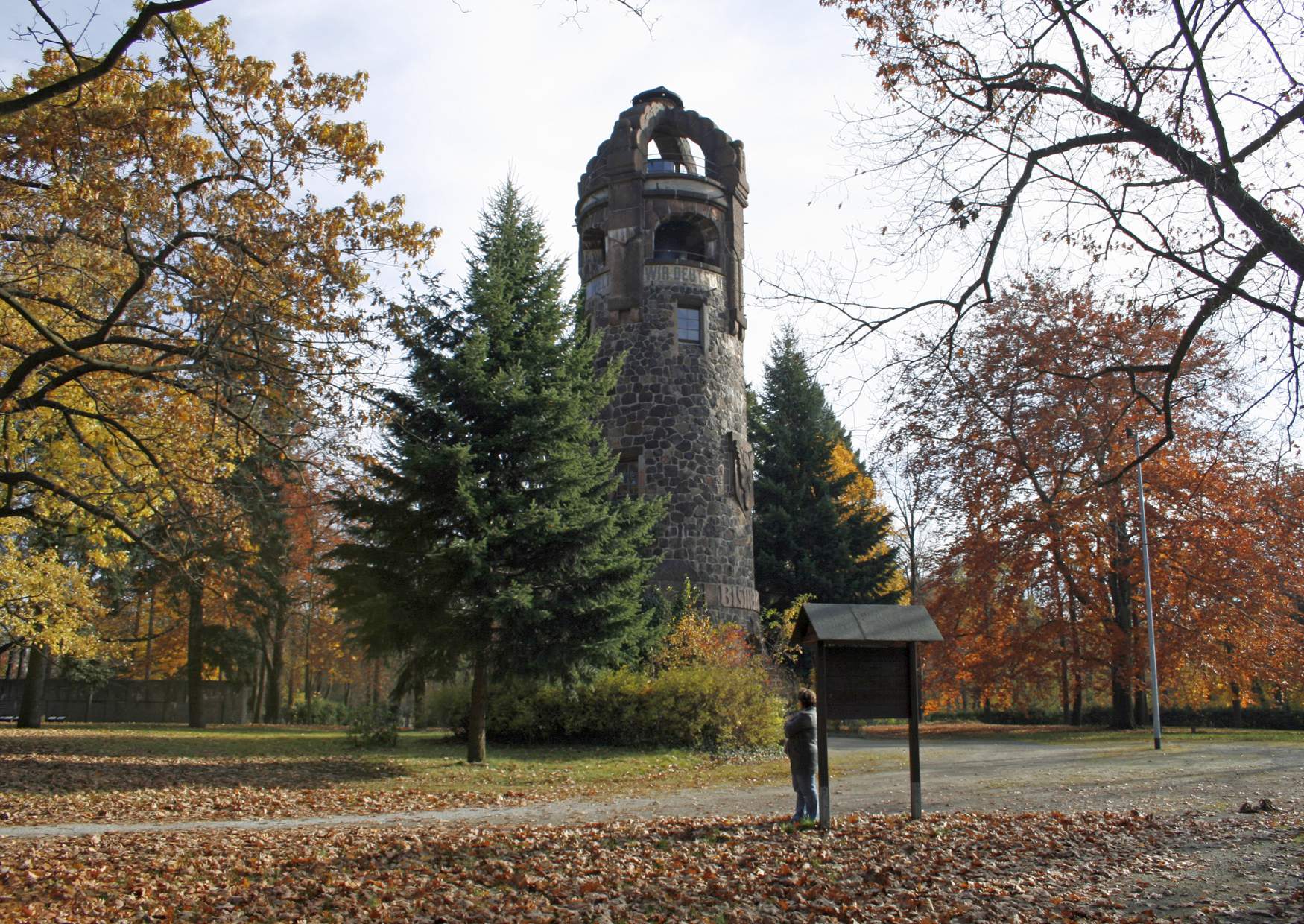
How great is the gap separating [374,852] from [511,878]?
1.51 m

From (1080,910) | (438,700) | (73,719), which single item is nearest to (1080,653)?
(438,700)

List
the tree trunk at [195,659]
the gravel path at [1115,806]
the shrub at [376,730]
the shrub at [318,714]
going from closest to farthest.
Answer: the gravel path at [1115,806], the shrub at [376,730], the tree trunk at [195,659], the shrub at [318,714]

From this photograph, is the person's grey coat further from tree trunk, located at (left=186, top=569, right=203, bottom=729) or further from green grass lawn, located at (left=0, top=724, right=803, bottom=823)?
tree trunk, located at (left=186, top=569, right=203, bottom=729)

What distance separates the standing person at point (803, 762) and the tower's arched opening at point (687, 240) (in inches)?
691

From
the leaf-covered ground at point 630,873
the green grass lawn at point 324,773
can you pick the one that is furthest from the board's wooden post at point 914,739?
the green grass lawn at point 324,773

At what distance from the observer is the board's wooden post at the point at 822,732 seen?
10555 mm

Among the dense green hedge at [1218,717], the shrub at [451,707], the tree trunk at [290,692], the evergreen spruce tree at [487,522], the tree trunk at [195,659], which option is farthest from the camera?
the tree trunk at [290,692]

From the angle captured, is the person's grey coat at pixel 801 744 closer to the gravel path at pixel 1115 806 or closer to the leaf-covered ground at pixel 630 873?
the leaf-covered ground at pixel 630 873

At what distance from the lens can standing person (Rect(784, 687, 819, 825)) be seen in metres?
10.7

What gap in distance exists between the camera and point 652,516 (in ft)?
69.7

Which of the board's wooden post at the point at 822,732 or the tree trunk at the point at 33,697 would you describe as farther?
the tree trunk at the point at 33,697

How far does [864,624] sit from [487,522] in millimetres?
8346

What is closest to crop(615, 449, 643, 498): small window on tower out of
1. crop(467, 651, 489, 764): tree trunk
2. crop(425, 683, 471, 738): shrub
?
crop(425, 683, 471, 738): shrub

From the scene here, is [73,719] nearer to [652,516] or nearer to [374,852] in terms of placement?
[652,516]
